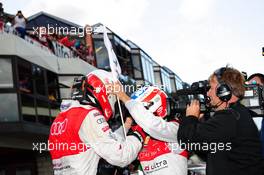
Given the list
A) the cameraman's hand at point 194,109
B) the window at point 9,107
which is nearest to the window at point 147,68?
the window at point 9,107

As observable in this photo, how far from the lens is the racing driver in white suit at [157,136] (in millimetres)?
3986

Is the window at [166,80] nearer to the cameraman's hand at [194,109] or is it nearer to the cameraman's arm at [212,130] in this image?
the cameraman's hand at [194,109]

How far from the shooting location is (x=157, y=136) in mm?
4016

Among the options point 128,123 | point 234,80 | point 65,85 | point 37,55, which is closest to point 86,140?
point 128,123

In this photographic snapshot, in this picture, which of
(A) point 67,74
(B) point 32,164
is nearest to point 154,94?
(B) point 32,164

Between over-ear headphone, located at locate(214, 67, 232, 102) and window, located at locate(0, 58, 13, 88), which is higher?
window, located at locate(0, 58, 13, 88)

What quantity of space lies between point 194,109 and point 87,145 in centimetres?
85

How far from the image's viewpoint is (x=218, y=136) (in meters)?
3.44

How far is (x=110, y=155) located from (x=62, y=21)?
34.6 m

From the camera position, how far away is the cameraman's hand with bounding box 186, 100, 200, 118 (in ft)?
11.9

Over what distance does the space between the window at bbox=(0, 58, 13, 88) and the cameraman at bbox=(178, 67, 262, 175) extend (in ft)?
44.0

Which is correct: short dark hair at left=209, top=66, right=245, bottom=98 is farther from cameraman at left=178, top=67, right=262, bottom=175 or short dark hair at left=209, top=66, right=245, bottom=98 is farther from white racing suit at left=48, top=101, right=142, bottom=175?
white racing suit at left=48, top=101, right=142, bottom=175

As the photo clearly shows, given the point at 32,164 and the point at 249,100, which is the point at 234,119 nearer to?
the point at 249,100

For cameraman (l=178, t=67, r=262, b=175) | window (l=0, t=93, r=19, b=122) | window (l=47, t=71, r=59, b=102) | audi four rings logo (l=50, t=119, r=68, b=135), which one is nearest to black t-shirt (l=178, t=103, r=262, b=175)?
cameraman (l=178, t=67, r=262, b=175)
